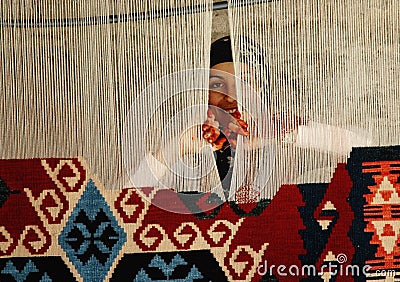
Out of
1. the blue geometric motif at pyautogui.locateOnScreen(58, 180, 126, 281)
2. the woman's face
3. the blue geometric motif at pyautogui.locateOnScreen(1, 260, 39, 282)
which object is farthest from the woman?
the blue geometric motif at pyautogui.locateOnScreen(1, 260, 39, 282)

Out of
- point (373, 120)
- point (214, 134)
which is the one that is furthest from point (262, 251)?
point (373, 120)

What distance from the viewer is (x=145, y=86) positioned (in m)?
1.81

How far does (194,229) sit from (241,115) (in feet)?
1.24

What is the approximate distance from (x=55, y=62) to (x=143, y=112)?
0.29 metres

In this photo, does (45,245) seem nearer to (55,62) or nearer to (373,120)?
(55,62)

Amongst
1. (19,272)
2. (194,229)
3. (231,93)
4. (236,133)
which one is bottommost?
(19,272)

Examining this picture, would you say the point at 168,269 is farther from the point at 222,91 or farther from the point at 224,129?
the point at 222,91

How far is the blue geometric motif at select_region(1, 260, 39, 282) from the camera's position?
1883 millimetres

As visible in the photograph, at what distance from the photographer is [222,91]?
1.84 m

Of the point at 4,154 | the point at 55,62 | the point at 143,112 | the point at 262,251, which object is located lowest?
the point at 262,251

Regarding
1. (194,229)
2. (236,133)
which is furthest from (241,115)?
(194,229)

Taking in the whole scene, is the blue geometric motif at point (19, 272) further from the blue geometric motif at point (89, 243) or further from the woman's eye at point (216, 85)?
the woman's eye at point (216, 85)

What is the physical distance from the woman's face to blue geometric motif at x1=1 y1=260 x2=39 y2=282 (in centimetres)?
72

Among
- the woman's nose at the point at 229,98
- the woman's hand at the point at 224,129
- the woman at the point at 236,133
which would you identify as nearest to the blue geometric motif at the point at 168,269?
the woman at the point at 236,133
